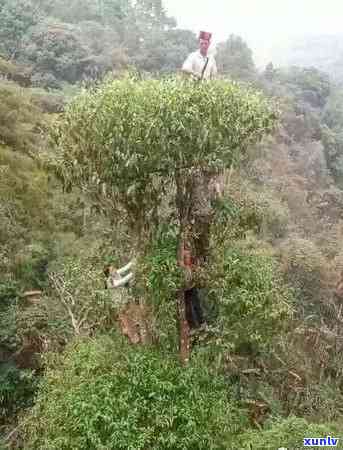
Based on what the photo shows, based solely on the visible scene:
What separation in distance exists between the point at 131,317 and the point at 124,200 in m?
1.38

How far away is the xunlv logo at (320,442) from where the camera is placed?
17.7 ft

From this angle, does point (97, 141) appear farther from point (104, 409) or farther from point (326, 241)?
point (326, 241)

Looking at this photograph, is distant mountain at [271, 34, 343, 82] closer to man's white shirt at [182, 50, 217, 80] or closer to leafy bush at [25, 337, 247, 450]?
man's white shirt at [182, 50, 217, 80]

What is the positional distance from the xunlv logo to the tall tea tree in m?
2.40

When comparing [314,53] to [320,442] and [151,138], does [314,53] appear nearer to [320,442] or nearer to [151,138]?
[151,138]

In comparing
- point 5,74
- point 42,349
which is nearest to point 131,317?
point 42,349

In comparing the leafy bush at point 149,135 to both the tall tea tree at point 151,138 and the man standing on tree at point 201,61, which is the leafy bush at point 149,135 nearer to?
the tall tea tree at point 151,138

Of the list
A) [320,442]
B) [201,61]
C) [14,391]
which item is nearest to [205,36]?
[201,61]

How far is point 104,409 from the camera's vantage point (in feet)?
17.7

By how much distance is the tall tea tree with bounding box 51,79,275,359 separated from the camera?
5.24 metres

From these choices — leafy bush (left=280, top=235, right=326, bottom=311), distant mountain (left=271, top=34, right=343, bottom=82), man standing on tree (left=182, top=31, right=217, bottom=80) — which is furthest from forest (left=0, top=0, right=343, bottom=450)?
distant mountain (left=271, top=34, right=343, bottom=82)

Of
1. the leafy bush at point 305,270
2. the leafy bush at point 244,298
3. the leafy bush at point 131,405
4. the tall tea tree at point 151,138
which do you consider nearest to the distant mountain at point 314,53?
the leafy bush at point 305,270

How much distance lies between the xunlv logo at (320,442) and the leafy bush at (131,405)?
816mm

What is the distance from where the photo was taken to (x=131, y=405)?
216 inches
